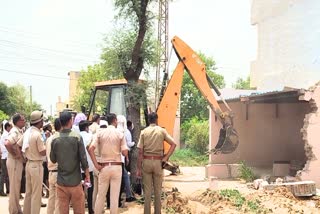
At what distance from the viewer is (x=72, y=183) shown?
645 cm

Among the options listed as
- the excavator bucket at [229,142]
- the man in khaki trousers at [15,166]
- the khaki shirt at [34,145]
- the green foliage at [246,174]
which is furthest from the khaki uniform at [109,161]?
the green foliage at [246,174]

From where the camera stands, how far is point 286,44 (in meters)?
18.7

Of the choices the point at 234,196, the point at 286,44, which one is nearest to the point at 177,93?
the point at 234,196

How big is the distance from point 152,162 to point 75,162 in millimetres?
2208

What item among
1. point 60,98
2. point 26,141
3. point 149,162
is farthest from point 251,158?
point 60,98

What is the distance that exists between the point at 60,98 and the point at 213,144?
67.4 metres

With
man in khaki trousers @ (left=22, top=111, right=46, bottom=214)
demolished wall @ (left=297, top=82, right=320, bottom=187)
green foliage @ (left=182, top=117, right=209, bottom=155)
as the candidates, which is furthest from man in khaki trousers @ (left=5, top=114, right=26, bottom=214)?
green foliage @ (left=182, top=117, right=209, bottom=155)

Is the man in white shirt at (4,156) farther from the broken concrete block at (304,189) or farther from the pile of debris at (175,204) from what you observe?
the broken concrete block at (304,189)

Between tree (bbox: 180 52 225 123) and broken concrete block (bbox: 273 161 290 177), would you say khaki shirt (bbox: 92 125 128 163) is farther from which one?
tree (bbox: 180 52 225 123)

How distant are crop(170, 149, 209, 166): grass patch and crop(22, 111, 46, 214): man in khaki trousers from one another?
15.1m

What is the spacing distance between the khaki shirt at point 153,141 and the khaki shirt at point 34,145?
70.9 inches

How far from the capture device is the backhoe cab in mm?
11484

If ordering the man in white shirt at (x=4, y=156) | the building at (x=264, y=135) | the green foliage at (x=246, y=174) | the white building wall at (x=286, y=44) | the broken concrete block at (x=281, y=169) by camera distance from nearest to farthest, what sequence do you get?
the man in white shirt at (x=4, y=156) < the green foliage at (x=246, y=174) < the broken concrete block at (x=281, y=169) < the building at (x=264, y=135) < the white building wall at (x=286, y=44)

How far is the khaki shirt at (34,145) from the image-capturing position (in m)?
7.64
